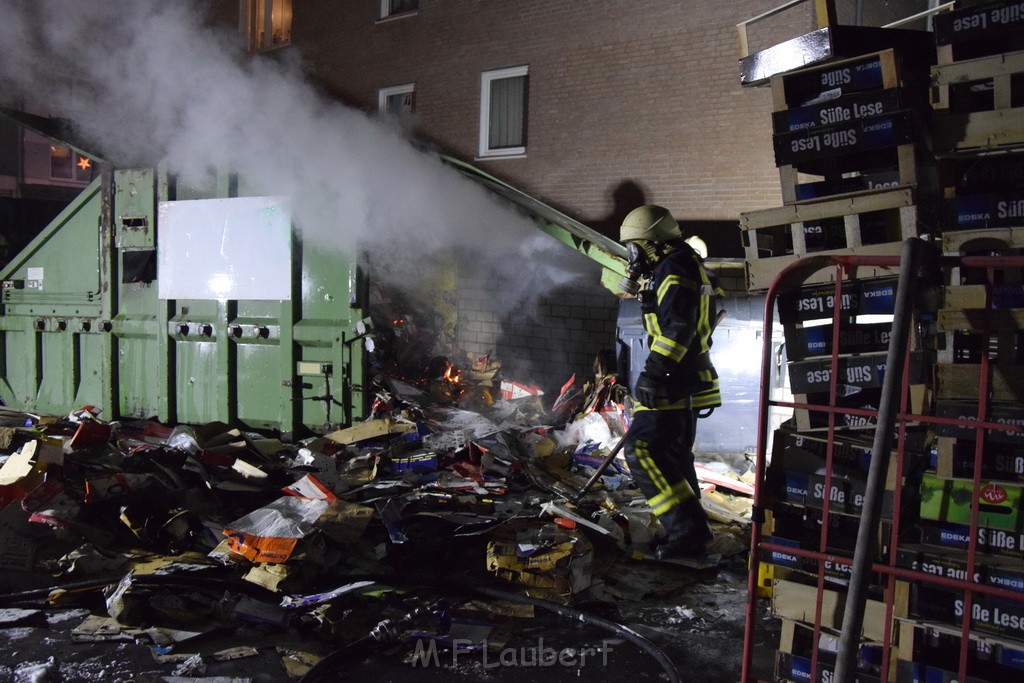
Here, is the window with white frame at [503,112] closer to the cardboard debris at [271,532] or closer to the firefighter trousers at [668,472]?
the firefighter trousers at [668,472]

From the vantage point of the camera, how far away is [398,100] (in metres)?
11.5

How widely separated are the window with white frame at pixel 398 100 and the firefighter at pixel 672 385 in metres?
7.70

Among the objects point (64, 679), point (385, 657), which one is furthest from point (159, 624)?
point (385, 657)

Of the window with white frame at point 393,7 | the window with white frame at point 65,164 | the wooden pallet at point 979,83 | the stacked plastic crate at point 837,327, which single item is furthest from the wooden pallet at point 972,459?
the window with white frame at point 65,164

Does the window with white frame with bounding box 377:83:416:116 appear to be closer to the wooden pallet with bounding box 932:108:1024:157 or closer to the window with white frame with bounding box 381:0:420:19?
the window with white frame with bounding box 381:0:420:19

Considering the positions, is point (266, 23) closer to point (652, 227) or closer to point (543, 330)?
point (543, 330)

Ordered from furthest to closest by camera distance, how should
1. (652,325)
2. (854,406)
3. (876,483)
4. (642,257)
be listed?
1. (642,257)
2. (652,325)
3. (854,406)
4. (876,483)

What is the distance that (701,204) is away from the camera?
8586mm

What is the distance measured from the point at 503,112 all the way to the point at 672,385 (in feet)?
23.2

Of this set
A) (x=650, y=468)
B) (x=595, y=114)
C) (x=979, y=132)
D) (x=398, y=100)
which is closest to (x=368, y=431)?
(x=650, y=468)

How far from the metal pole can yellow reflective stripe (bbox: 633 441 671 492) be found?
2.18 metres

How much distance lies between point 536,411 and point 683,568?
3.82m

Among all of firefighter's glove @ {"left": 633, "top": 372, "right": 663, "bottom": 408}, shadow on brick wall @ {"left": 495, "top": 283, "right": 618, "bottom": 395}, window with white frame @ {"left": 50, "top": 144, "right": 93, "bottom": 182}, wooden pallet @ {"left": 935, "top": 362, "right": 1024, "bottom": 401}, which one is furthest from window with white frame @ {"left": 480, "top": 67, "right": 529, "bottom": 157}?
window with white frame @ {"left": 50, "top": 144, "right": 93, "bottom": 182}

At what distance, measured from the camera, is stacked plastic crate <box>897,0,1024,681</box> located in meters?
2.21
